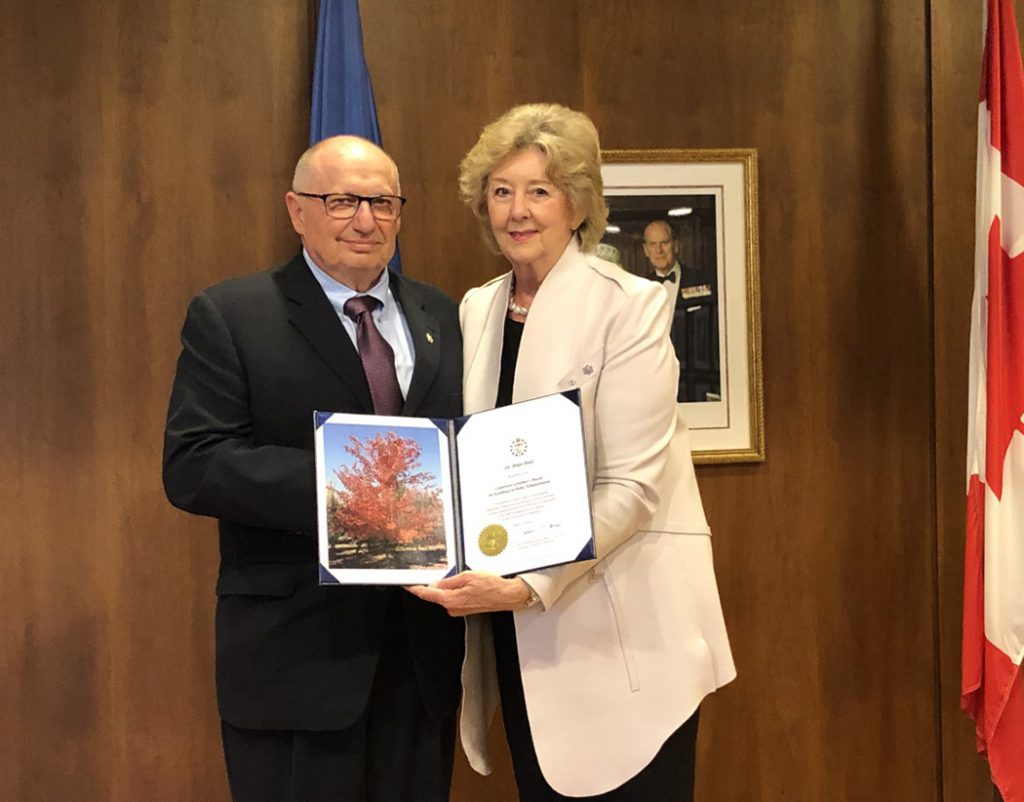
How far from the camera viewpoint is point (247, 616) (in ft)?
5.91

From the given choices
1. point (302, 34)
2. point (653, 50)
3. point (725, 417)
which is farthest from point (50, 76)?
Answer: point (725, 417)

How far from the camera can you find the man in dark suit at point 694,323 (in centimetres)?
298

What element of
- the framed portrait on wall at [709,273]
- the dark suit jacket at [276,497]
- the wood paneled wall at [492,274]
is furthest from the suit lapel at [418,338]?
the framed portrait on wall at [709,273]

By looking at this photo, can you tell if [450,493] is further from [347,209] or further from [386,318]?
[347,209]

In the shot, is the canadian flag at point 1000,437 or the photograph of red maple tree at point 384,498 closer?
the photograph of red maple tree at point 384,498

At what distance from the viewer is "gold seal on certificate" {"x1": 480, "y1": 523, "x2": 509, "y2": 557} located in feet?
5.65

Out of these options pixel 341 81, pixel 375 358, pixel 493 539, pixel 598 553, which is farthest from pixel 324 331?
pixel 341 81

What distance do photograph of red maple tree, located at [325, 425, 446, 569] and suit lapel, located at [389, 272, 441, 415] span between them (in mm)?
128

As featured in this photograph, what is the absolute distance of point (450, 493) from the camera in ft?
5.80

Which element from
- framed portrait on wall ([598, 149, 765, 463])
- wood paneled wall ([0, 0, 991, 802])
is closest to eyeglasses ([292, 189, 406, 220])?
wood paneled wall ([0, 0, 991, 802])

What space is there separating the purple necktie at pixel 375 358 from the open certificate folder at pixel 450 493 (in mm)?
136

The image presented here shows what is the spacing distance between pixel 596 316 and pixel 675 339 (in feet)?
Answer: 3.78

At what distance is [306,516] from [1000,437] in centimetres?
189

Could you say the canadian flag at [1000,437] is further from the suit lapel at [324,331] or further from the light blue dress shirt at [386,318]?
the suit lapel at [324,331]
